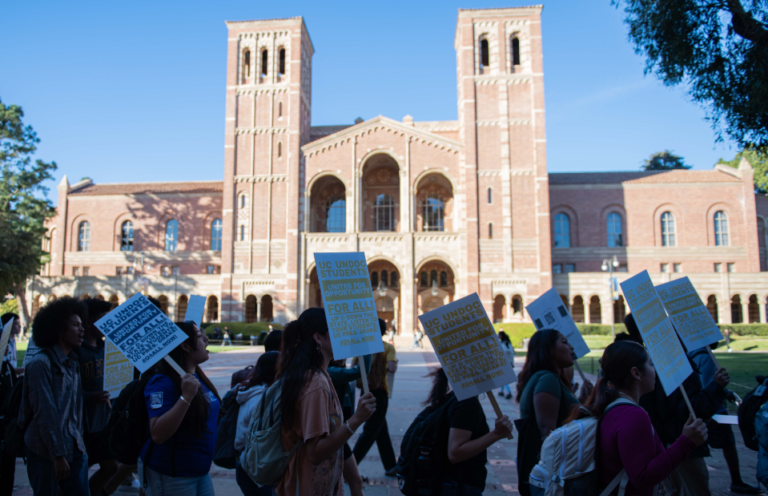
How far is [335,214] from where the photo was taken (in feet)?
124

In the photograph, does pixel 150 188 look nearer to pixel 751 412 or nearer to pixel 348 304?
pixel 348 304

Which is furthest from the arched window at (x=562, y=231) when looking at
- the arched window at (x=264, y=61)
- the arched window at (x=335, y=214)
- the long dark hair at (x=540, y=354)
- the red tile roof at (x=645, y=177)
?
the long dark hair at (x=540, y=354)

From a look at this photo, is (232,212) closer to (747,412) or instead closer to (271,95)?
(271,95)

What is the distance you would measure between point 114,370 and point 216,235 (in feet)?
123

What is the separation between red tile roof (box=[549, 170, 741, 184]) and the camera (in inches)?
1533

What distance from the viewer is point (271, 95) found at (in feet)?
117

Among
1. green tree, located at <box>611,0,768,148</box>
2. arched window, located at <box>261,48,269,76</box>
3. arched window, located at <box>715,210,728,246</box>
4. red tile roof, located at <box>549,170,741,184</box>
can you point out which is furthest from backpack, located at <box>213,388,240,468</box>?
arched window, located at <box>715,210,728,246</box>

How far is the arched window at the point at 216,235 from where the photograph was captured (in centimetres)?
4031

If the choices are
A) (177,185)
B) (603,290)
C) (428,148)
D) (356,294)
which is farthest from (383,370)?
(177,185)

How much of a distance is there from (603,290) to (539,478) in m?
34.6

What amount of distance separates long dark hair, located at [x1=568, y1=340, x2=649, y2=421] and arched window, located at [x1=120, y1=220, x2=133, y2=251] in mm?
44233

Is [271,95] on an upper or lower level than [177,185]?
upper

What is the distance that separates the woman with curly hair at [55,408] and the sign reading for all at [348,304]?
2.19 meters

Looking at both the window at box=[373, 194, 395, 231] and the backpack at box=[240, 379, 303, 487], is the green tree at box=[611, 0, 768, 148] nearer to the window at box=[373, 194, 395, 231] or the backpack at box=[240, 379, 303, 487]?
the backpack at box=[240, 379, 303, 487]
